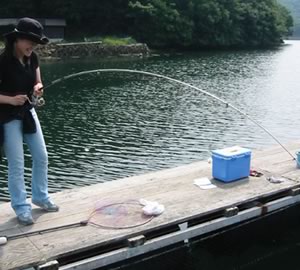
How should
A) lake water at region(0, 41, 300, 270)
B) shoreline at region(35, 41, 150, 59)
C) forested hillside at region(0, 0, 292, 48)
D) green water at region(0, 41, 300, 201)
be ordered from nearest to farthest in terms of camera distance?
lake water at region(0, 41, 300, 270) < green water at region(0, 41, 300, 201) < shoreline at region(35, 41, 150, 59) < forested hillside at region(0, 0, 292, 48)

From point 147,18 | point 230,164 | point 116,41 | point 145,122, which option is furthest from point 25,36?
point 147,18

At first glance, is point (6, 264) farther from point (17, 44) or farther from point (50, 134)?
point (50, 134)

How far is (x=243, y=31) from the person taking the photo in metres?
78.6

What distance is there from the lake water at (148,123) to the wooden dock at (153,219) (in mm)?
577

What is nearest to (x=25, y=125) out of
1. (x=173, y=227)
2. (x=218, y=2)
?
(x=173, y=227)

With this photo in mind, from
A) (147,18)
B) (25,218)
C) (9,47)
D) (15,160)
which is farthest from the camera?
(147,18)

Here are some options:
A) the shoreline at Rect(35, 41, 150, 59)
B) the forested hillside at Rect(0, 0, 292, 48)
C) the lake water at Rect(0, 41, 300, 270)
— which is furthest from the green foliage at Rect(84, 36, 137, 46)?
the lake water at Rect(0, 41, 300, 270)

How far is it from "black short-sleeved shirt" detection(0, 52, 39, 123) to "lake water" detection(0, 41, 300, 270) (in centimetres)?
272

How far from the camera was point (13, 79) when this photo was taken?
5441 mm

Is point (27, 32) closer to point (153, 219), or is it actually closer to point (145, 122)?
point (153, 219)

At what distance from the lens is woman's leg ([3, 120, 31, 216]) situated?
220 inches

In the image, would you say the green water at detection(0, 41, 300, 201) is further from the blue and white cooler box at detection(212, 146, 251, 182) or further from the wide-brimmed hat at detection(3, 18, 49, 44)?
the wide-brimmed hat at detection(3, 18, 49, 44)

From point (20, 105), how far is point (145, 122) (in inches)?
544

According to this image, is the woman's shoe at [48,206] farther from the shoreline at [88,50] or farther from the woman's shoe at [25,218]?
the shoreline at [88,50]
